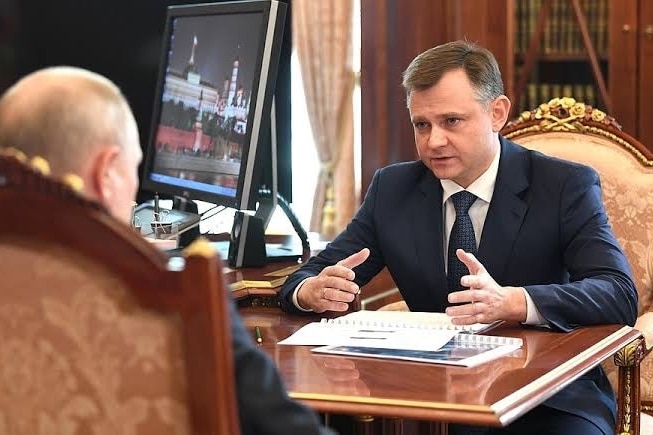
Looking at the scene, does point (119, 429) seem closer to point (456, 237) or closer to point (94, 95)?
point (94, 95)

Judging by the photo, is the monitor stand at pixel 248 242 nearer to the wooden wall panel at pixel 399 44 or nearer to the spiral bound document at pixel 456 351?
the spiral bound document at pixel 456 351

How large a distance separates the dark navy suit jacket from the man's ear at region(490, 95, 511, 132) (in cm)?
6

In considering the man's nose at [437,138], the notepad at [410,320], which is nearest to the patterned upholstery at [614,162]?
the man's nose at [437,138]

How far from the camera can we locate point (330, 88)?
5.13 m

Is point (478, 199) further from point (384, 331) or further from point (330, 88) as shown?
point (330, 88)

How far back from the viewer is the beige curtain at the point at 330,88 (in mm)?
5098

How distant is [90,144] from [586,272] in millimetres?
1403

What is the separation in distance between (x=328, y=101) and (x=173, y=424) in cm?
392

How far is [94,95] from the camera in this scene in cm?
139

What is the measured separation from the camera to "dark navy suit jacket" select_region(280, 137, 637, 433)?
7.80 feet

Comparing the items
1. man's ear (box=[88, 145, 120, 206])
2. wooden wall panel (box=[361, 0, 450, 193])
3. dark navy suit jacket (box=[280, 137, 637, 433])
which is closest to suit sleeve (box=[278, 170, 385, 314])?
dark navy suit jacket (box=[280, 137, 637, 433])

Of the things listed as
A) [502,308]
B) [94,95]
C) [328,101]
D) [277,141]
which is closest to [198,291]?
[94,95]

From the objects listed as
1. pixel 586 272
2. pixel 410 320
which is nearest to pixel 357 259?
pixel 410 320

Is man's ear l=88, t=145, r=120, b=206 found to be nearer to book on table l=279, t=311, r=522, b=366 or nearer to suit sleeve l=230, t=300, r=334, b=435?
suit sleeve l=230, t=300, r=334, b=435
